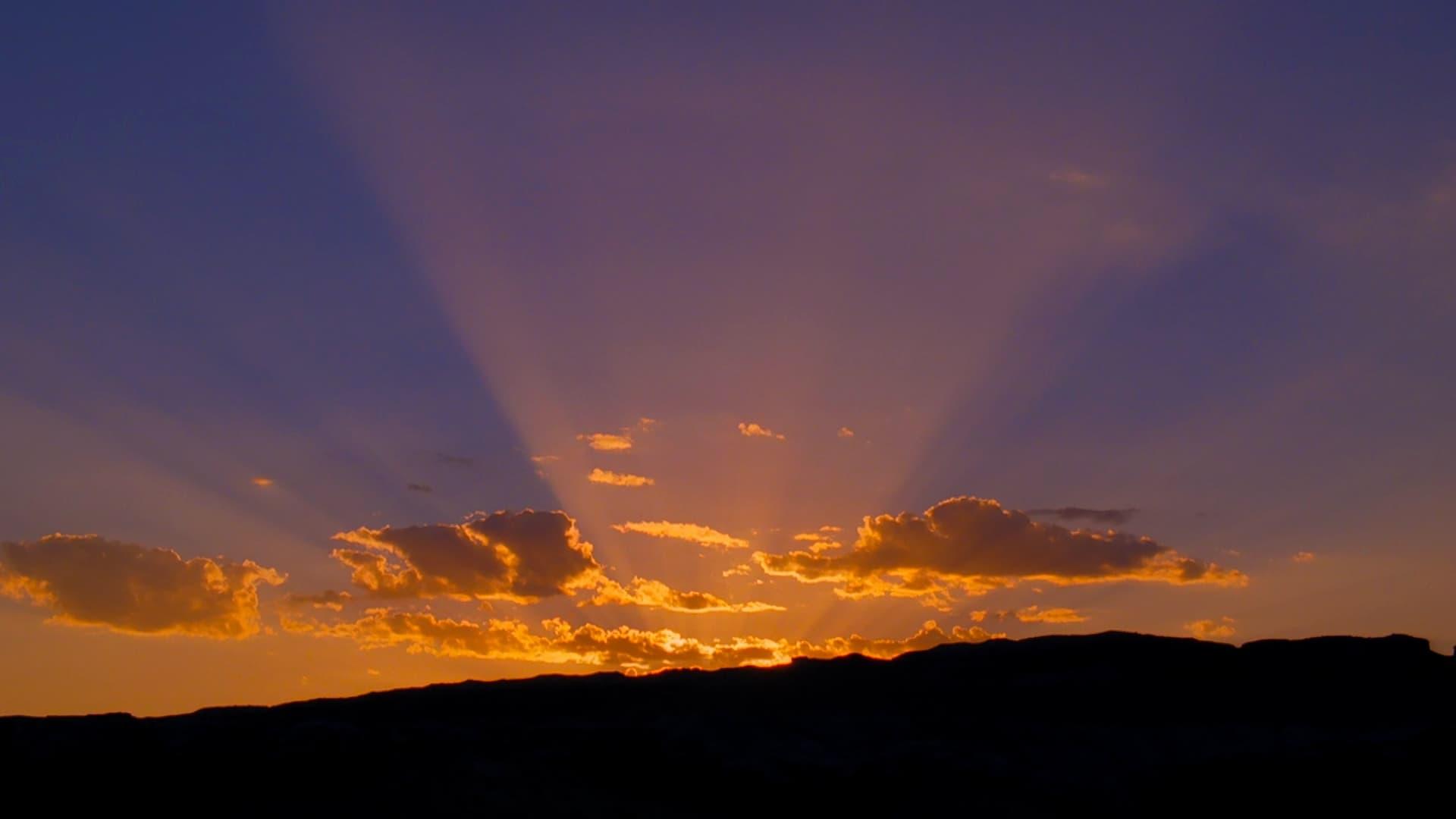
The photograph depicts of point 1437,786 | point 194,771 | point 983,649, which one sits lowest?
point 1437,786

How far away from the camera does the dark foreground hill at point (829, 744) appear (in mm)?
35406

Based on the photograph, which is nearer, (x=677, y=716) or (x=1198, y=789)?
(x=1198, y=789)

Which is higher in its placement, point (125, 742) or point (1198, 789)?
point (125, 742)

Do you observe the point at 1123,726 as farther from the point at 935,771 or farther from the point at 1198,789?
the point at 935,771

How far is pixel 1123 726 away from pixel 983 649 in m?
6.72

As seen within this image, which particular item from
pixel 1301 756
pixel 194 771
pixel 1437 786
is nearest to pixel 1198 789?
pixel 1301 756

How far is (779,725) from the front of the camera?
40062 millimetres

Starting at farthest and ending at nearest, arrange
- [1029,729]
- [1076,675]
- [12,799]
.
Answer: [1076,675]
[1029,729]
[12,799]

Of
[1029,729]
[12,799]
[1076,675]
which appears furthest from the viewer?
[1076,675]

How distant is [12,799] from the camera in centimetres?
3522

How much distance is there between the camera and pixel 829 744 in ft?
127

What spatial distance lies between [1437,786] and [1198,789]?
6701mm

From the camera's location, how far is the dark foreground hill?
116ft

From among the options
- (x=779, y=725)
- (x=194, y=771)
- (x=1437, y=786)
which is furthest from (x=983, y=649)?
(x=194, y=771)
